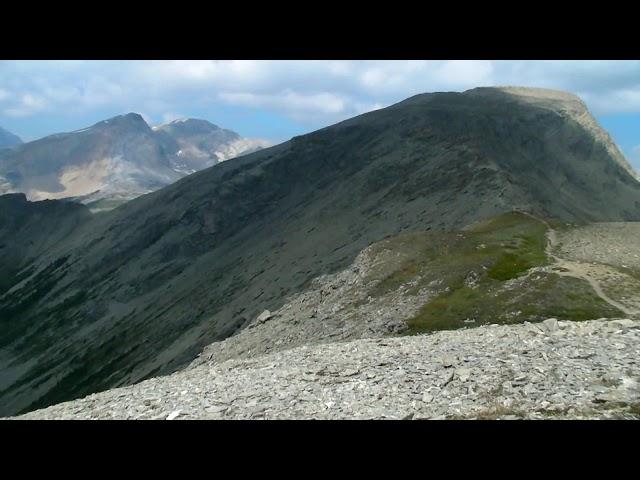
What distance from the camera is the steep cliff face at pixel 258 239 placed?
112438mm

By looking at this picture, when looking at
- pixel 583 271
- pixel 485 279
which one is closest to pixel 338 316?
pixel 485 279

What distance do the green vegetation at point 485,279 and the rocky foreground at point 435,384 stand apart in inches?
511

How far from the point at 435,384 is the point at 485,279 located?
33.1 metres

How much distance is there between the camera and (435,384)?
946 inches

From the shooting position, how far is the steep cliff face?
112438 millimetres

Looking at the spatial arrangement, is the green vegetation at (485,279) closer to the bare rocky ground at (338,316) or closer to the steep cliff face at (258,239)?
the bare rocky ground at (338,316)

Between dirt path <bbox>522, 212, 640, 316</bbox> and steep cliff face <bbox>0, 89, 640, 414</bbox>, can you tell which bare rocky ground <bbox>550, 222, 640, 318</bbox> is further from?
steep cliff face <bbox>0, 89, 640, 414</bbox>

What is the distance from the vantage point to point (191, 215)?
193 m

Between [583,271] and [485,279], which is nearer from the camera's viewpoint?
[583,271]

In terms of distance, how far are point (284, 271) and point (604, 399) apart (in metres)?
102

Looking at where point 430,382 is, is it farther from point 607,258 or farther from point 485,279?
point 607,258

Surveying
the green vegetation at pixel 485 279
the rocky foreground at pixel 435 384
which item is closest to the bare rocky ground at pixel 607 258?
the green vegetation at pixel 485 279
